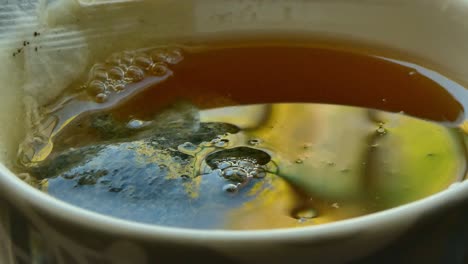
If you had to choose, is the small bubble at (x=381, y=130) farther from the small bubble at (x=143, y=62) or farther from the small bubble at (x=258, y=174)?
the small bubble at (x=143, y=62)

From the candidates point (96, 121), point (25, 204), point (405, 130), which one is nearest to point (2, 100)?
point (96, 121)

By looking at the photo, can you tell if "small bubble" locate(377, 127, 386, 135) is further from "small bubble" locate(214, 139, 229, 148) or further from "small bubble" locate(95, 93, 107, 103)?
"small bubble" locate(95, 93, 107, 103)

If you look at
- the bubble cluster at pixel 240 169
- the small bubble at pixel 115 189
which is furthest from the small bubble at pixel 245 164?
the small bubble at pixel 115 189

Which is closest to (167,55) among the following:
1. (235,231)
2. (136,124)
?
(136,124)

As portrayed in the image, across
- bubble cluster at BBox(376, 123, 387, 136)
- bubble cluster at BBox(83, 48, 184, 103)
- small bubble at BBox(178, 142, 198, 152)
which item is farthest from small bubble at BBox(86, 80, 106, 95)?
bubble cluster at BBox(376, 123, 387, 136)

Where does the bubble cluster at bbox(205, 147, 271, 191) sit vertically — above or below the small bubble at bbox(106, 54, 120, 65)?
below

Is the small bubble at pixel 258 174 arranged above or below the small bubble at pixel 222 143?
below

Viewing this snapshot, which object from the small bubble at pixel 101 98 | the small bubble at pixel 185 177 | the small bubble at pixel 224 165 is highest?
the small bubble at pixel 101 98
